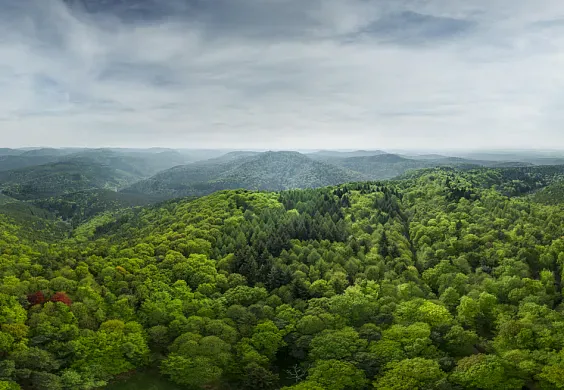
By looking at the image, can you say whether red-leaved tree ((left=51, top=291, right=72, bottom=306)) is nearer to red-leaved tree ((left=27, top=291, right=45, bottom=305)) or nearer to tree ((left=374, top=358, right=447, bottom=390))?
red-leaved tree ((left=27, top=291, right=45, bottom=305))

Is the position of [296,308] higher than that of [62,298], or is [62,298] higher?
[62,298]

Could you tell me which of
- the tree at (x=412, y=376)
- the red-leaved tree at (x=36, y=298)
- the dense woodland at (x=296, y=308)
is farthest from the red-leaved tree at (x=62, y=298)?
the tree at (x=412, y=376)

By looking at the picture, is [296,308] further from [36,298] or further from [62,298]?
[36,298]

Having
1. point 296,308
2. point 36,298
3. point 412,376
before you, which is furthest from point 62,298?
point 412,376

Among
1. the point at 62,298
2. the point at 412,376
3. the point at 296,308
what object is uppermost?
the point at 62,298

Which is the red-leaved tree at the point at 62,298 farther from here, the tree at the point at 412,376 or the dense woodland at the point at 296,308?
the tree at the point at 412,376

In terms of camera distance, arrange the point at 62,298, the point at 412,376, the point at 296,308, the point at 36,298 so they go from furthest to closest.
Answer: the point at 296,308, the point at 62,298, the point at 36,298, the point at 412,376

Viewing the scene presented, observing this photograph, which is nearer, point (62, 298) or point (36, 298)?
point (36, 298)

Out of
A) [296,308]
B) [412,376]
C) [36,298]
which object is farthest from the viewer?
[296,308]
